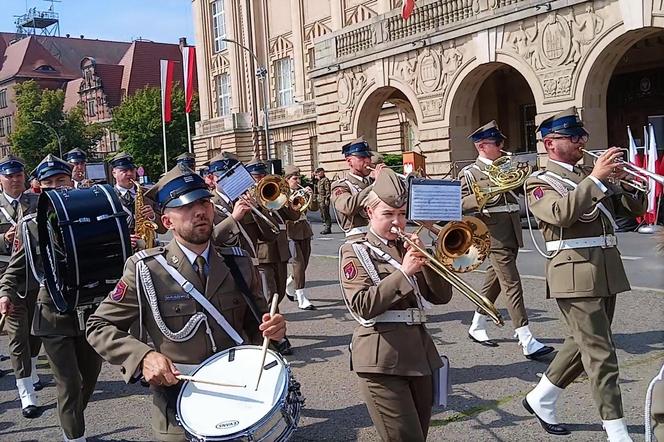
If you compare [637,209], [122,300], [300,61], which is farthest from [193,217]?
[300,61]

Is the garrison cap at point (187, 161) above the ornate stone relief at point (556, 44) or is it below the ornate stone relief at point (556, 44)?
below

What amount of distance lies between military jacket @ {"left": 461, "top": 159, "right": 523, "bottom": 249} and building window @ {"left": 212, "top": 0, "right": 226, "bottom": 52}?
41251mm

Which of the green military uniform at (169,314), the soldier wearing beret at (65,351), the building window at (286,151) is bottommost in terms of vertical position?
the soldier wearing beret at (65,351)

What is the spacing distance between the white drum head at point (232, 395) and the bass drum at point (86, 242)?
4.28 ft

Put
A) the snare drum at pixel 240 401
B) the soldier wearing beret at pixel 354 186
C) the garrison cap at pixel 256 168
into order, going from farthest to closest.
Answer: the garrison cap at pixel 256 168 < the soldier wearing beret at pixel 354 186 < the snare drum at pixel 240 401

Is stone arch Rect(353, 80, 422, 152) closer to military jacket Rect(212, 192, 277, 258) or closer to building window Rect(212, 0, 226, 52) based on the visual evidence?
military jacket Rect(212, 192, 277, 258)

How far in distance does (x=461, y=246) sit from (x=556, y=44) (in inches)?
636

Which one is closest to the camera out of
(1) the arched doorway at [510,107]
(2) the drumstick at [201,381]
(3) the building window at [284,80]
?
(2) the drumstick at [201,381]

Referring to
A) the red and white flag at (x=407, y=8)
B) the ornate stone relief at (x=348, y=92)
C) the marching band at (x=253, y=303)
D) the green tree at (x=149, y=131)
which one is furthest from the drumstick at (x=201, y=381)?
the green tree at (x=149, y=131)

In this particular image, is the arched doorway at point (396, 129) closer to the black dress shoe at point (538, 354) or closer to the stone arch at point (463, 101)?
the stone arch at point (463, 101)

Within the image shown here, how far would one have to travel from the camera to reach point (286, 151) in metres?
42.6

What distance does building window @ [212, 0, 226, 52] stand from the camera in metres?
46.0

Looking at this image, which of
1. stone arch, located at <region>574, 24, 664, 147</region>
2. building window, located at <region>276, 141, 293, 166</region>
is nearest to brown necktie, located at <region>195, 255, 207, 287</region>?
stone arch, located at <region>574, 24, 664, 147</region>

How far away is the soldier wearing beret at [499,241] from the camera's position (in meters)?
6.76
